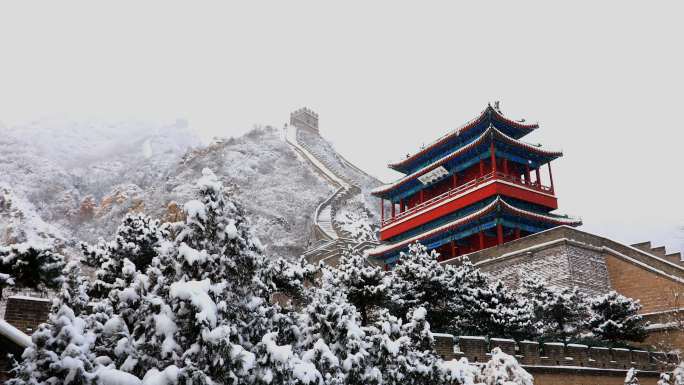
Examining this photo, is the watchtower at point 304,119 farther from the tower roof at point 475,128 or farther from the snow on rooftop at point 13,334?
the snow on rooftop at point 13,334

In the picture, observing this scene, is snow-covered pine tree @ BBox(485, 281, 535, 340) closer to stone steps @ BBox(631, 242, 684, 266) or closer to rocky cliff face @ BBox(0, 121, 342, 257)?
stone steps @ BBox(631, 242, 684, 266)

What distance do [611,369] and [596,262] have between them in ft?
22.2

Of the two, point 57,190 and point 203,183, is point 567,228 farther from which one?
point 57,190

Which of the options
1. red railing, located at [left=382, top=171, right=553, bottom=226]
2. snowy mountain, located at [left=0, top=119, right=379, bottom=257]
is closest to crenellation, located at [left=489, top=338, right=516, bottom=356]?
red railing, located at [left=382, top=171, right=553, bottom=226]

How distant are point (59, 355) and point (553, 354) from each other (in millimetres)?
13733

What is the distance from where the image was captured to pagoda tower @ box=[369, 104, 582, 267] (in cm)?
2791

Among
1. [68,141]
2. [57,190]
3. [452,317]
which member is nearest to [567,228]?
[452,317]

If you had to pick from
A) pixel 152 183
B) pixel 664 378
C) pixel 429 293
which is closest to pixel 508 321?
pixel 429 293

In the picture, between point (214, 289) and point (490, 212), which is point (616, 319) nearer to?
point (490, 212)

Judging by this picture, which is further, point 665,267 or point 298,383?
point 665,267

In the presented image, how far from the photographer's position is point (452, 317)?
16.3 meters

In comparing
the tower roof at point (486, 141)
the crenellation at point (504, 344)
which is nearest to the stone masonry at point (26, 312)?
the crenellation at point (504, 344)

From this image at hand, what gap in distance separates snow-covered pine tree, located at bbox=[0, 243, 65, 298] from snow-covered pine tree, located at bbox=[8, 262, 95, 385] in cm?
233

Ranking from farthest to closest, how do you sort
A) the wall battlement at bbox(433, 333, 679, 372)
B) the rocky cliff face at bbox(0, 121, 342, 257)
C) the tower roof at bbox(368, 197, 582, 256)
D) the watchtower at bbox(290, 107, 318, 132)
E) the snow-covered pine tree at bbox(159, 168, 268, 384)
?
the watchtower at bbox(290, 107, 318, 132) < the rocky cliff face at bbox(0, 121, 342, 257) < the tower roof at bbox(368, 197, 582, 256) < the wall battlement at bbox(433, 333, 679, 372) < the snow-covered pine tree at bbox(159, 168, 268, 384)
